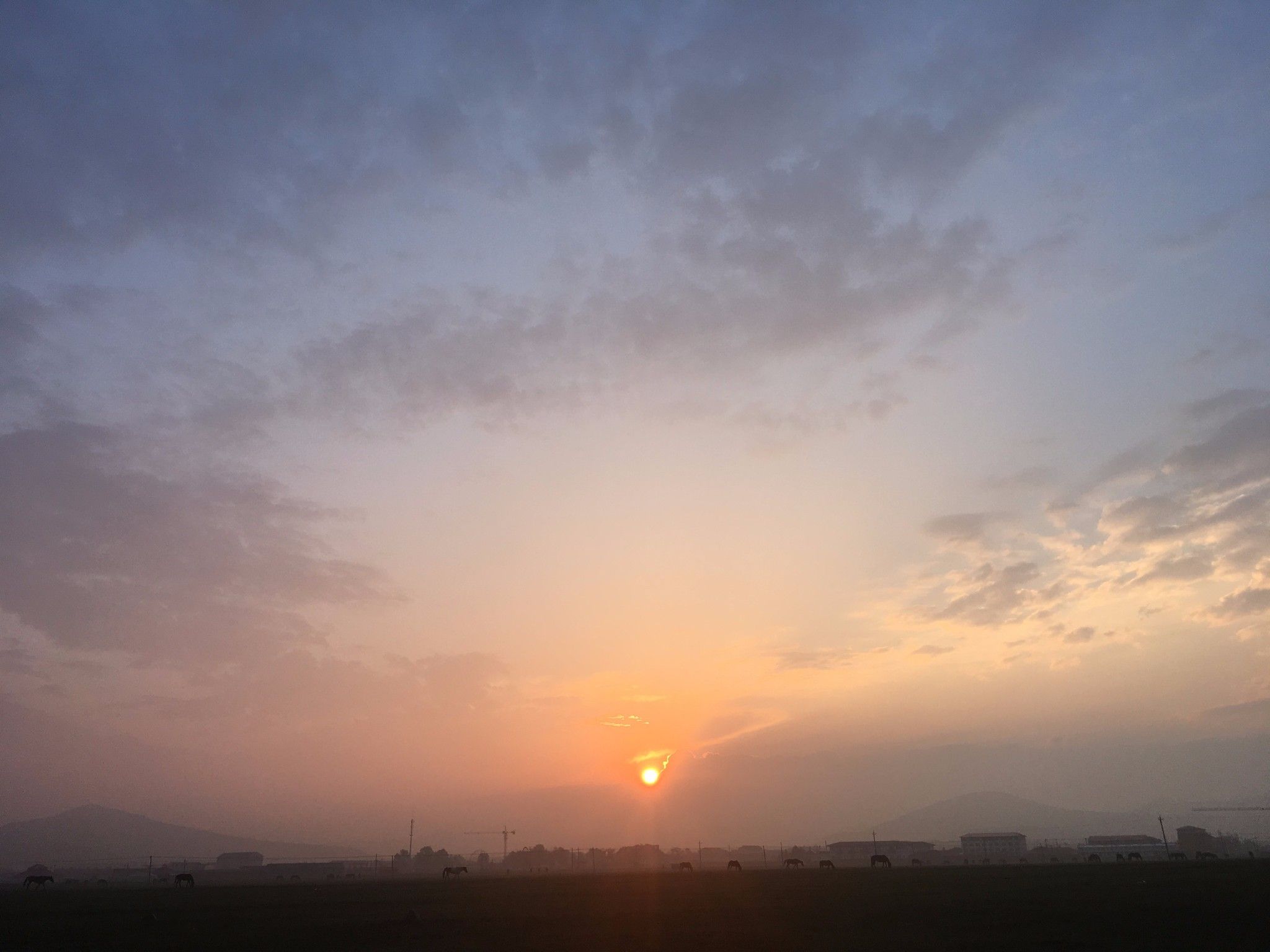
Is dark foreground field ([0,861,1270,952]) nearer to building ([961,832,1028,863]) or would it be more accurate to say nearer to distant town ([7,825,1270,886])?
distant town ([7,825,1270,886])

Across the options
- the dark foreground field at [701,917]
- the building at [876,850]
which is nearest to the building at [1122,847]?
the building at [876,850]

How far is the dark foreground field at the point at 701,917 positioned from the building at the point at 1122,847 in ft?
332

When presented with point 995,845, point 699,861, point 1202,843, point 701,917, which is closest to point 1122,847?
point 1202,843

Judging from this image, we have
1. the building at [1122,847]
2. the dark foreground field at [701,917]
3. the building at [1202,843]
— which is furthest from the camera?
the building at [1202,843]

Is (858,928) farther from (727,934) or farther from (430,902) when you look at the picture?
(430,902)

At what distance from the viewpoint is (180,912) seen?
4272 cm

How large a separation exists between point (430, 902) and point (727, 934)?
25971 mm

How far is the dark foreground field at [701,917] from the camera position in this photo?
26.3 meters

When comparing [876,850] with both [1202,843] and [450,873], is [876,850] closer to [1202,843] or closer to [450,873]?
[1202,843]

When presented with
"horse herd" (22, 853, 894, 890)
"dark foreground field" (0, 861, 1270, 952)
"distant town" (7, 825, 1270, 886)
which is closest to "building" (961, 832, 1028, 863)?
"distant town" (7, 825, 1270, 886)

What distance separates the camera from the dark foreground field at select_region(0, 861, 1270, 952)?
26.3 metres

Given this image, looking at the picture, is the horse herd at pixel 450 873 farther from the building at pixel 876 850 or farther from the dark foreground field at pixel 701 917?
the building at pixel 876 850

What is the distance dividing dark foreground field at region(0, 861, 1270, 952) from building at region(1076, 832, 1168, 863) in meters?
101

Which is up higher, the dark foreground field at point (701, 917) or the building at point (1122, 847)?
the dark foreground field at point (701, 917)
